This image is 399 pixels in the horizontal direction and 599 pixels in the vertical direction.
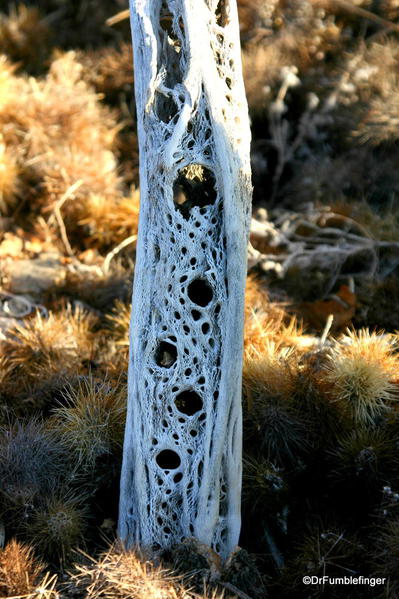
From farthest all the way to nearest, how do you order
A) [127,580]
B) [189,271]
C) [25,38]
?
[25,38] < [189,271] < [127,580]

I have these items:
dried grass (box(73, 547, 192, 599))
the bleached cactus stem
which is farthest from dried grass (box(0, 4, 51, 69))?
dried grass (box(73, 547, 192, 599))

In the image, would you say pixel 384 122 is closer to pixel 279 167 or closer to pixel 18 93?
pixel 279 167

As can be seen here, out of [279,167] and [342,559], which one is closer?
[342,559]

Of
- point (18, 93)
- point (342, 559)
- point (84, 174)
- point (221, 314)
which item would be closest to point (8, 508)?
point (221, 314)

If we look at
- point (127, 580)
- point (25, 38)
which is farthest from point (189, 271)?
point (25, 38)

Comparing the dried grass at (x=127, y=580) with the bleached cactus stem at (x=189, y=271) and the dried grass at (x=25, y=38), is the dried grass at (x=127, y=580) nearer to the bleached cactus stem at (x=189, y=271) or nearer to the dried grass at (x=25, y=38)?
the bleached cactus stem at (x=189, y=271)

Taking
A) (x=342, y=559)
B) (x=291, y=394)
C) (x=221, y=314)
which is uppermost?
(x=221, y=314)

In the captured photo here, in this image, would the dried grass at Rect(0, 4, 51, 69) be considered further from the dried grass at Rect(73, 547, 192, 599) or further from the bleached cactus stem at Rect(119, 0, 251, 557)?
the dried grass at Rect(73, 547, 192, 599)

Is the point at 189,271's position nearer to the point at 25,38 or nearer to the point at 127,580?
the point at 127,580
